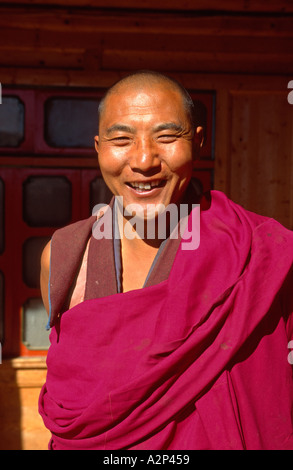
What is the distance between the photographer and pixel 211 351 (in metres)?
1.16

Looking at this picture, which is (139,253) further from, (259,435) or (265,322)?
(259,435)

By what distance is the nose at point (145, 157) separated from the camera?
1.18m

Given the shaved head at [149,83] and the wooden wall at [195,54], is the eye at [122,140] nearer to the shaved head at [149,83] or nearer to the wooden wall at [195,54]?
the shaved head at [149,83]

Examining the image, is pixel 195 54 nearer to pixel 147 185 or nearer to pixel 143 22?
pixel 143 22

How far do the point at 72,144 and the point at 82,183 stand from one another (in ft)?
0.87

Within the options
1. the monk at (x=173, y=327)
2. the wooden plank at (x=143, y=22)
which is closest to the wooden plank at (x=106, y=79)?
the wooden plank at (x=143, y=22)

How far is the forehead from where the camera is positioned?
3.97ft

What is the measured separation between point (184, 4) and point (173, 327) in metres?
2.19

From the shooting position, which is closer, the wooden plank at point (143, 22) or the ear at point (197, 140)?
the ear at point (197, 140)

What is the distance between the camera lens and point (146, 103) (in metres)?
1.21

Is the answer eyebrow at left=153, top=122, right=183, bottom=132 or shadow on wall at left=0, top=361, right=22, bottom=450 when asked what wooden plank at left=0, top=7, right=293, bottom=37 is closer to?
eyebrow at left=153, top=122, right=183, bottom=132

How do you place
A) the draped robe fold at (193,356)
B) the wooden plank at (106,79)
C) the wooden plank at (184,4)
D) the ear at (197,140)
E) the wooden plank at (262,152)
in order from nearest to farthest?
the draped robe fold at (193,356)
the ear at (197,140)
the wooden plank at (184,4)
the wooden plank at (106,79)
the wooden plank at (262,152)

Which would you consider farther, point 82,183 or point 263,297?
point 82,183
